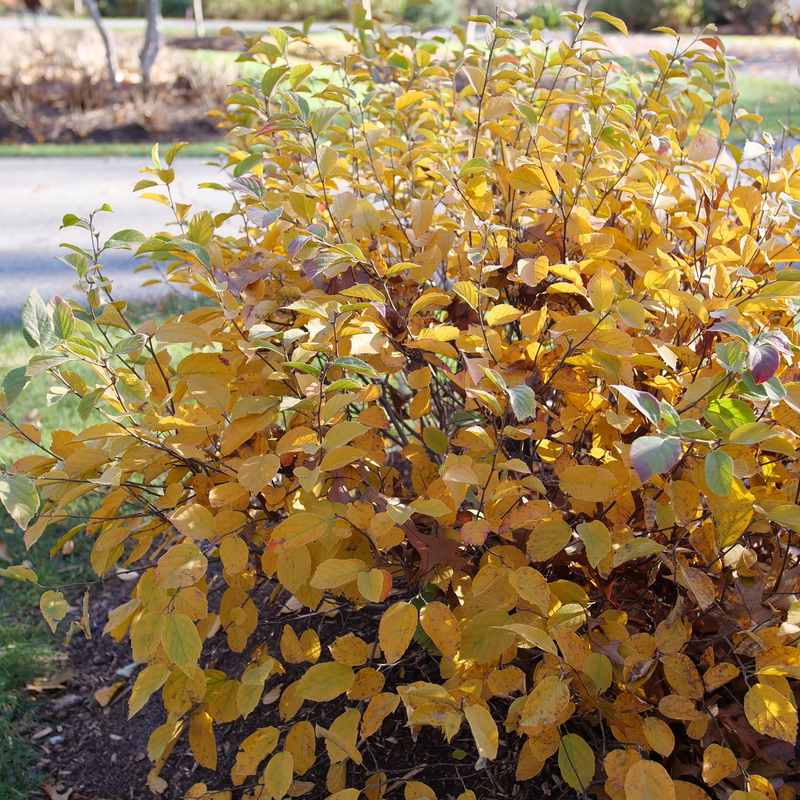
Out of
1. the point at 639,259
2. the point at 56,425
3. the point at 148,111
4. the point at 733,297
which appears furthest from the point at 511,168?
the point at 148,111

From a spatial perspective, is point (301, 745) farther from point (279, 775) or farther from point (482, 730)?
point (482, 730)

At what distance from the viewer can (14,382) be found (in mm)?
1077

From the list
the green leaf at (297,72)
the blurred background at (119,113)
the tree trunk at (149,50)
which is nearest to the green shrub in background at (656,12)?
the blurred background at (119,113)

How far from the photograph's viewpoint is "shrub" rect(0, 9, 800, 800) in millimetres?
1144

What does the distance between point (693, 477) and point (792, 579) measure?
348 mm

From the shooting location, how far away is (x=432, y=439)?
150 cm

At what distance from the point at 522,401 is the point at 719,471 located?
0.95 feet

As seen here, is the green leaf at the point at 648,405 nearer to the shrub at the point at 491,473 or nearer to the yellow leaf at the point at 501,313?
the shrub at the point at 491,473

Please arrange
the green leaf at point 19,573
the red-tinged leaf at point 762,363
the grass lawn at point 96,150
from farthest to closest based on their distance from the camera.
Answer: the grass lawn at point 96,150 < the green leaf at point 19,573 < the red-tinged leaf at point 762,363

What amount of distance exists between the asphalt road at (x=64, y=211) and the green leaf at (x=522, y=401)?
12.9ft

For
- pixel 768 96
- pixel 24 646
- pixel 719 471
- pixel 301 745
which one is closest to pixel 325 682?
pixel 301 745

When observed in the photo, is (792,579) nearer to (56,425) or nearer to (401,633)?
(401,633)

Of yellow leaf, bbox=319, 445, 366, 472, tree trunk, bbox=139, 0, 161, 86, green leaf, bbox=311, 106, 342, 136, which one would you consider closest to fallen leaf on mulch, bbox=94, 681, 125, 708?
yellow leaf, bbox=319, 445, 366, 472

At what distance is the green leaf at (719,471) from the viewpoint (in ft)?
3.11
